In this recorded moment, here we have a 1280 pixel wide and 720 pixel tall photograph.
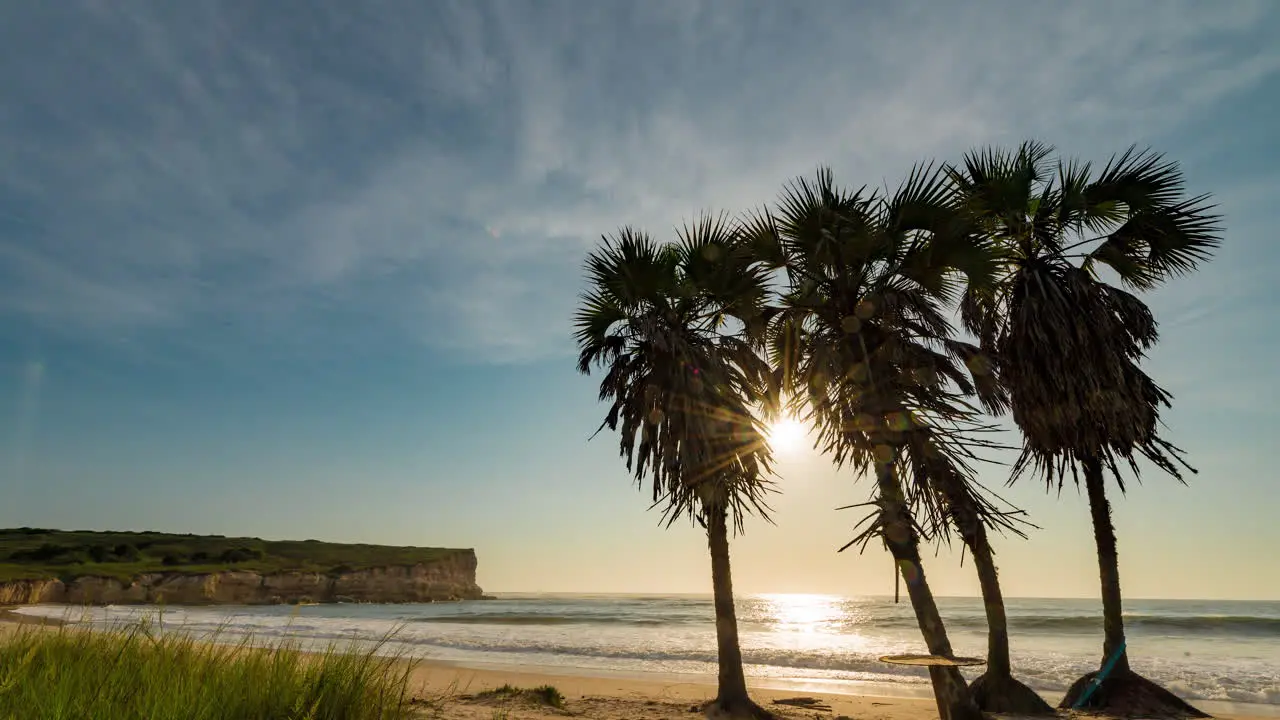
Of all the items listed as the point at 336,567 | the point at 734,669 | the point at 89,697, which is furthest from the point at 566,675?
the point at 336,567

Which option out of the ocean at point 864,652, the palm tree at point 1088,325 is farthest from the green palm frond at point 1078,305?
the ocean at point 864,652

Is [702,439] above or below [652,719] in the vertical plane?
above

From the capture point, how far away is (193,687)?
3889mm

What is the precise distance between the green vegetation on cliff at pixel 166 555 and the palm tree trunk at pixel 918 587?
256 feet

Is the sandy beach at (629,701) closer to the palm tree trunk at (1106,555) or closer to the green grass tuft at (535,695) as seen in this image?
the green grass tuft at (535,695)

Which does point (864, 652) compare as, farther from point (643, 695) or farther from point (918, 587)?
point (918, 587)

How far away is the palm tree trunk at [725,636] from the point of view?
1191 centimetres

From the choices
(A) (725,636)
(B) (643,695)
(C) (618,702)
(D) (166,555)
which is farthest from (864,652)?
(D) (166,555)

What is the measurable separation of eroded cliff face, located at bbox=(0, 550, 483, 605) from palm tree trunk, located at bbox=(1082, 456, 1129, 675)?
4488 cm

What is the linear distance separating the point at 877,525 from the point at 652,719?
5.73 meters

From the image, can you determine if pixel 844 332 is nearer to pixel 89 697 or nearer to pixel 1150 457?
pixel 1150 457

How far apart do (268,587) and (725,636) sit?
88.2 meters

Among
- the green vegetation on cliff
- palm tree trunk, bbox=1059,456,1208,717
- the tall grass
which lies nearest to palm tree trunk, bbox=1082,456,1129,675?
palm tree trunk, bbox=1059,456,1208,717

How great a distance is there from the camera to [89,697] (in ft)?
12.7
